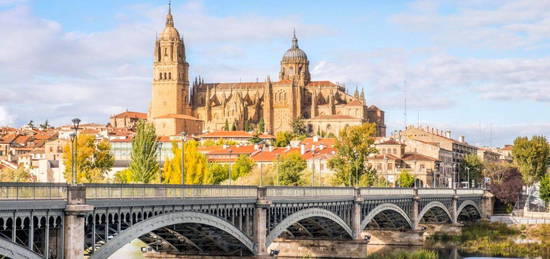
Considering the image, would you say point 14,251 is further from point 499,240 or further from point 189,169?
point 499,240

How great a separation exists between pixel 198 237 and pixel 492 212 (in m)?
68.7

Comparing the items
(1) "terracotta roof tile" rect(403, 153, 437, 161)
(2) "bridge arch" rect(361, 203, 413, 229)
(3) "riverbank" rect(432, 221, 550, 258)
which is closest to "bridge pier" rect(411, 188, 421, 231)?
(2) "bridge arch" rect(361, 203, 413, 229)

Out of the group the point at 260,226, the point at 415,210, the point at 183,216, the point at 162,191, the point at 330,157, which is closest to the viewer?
the point at 162,191

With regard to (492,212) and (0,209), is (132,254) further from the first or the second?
(492,212)

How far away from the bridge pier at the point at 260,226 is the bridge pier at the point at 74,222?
16.6 m

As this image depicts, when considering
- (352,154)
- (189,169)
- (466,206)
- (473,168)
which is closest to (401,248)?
(189,169)

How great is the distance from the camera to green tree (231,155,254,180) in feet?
403

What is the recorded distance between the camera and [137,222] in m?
36.6

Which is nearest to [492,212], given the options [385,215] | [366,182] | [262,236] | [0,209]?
[366,182]

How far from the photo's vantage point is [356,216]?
65312 millimetres

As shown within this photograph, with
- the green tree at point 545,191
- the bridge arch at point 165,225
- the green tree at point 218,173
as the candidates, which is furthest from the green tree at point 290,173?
the bridge arch at point 165,225

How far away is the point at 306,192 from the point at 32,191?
26636 millimetres

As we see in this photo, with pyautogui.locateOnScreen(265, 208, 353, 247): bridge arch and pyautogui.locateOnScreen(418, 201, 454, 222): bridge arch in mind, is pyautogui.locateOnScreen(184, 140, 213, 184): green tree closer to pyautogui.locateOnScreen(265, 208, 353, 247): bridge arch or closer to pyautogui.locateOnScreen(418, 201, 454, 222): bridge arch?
pyautogui.locateOnScreen(418, 201, 454, 222): bridge arch

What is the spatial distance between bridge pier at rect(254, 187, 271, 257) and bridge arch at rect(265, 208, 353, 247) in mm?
597
